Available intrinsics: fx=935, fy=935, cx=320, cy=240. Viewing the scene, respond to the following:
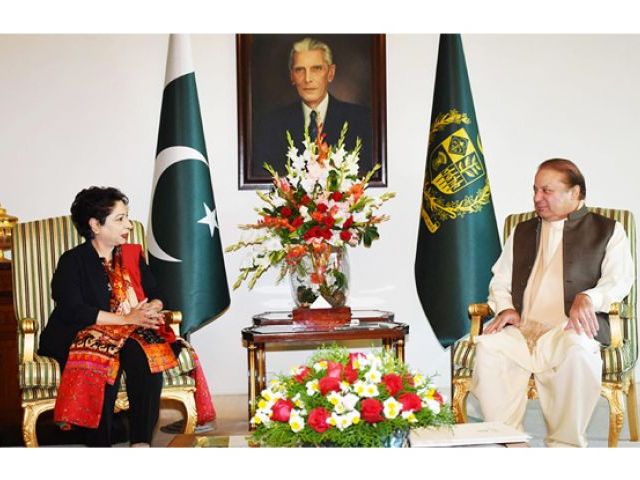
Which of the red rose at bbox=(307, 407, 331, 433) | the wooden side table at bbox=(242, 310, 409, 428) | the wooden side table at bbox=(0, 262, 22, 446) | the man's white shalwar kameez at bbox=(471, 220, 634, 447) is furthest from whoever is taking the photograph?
the wooden side table at bbox=(0, 262, 22, 446)

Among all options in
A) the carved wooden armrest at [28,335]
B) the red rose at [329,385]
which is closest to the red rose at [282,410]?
the red rose at [329,385]

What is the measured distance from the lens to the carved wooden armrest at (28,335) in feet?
13.4

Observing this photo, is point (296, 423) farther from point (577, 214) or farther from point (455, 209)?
point (455, 209)

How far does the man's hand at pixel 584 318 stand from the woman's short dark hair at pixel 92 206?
6.83ft

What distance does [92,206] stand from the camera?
4266 mm

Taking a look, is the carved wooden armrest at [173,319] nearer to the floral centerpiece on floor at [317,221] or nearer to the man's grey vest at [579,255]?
the floral centerpiece on floor at [317,221]

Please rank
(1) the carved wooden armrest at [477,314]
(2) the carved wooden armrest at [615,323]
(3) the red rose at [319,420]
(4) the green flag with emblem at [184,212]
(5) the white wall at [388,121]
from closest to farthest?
(3) the red rose at [319,420] → (2) the carved wooden armrest at [615,323] → (1) the carved wooden armrest at [477,314] → (4) the green flag with emblem at [184,212] → (5) the white wall at [388,121]

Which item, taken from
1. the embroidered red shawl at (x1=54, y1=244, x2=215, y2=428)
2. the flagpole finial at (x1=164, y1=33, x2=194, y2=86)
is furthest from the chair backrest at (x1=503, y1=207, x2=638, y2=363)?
the flagpole finial at (x1=164, y1=33, x2=194, y2=86)

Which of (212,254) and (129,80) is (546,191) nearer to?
(212,254)

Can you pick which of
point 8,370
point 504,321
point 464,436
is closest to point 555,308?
point 504,321

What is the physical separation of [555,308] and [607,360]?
400 mm

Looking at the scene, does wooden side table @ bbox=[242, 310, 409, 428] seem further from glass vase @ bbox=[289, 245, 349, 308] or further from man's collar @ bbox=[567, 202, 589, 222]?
man's collar @ bbox=[567, 202, 589, 222]

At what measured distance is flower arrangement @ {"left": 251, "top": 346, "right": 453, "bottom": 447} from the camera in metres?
2.47

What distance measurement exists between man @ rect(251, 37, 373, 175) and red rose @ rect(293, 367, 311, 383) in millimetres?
2972
